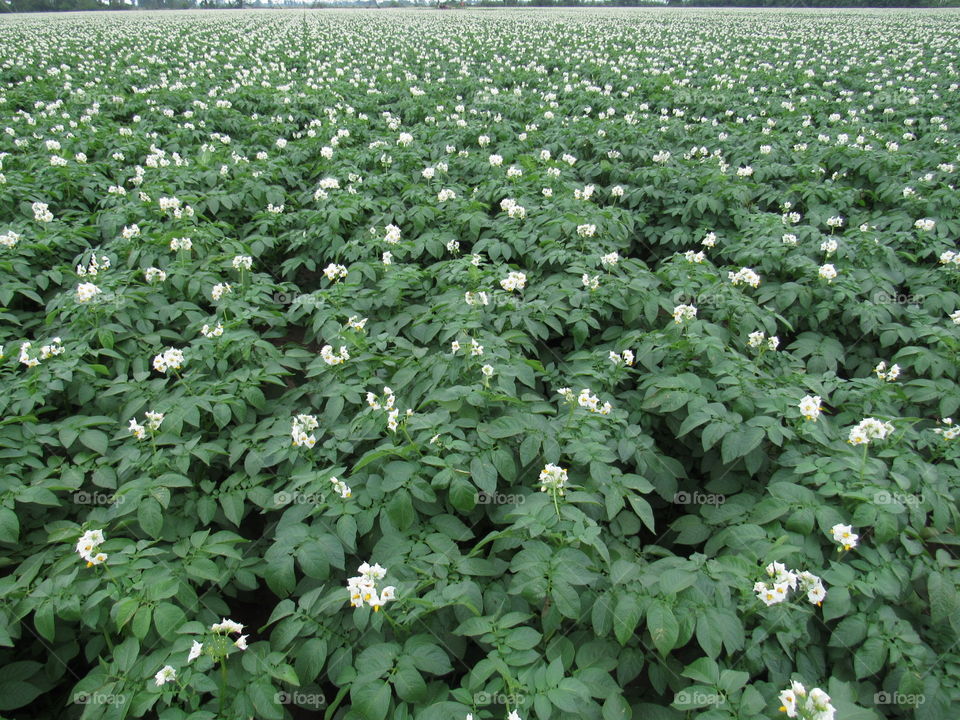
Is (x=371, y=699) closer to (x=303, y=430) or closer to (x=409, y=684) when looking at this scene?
(x=409, y=684)

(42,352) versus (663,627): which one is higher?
(42,352)

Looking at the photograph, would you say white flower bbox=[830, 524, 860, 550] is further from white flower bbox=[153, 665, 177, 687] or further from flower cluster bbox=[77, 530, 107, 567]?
flower cluster bbox=[77, 530, 107, 567]

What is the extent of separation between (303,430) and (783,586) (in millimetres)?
2104

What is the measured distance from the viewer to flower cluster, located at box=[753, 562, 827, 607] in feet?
5.98

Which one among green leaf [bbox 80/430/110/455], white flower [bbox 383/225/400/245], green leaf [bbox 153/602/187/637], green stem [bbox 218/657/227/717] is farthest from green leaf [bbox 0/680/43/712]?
white flower [bbox 383/225/400/245]

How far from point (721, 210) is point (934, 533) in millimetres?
3673

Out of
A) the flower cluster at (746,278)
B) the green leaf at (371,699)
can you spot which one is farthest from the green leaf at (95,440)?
the flower cluster at (746,278)

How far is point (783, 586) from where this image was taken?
182cm

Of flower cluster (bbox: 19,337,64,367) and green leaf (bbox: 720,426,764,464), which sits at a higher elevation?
flower cluster (bbox: 19,337,64,367)

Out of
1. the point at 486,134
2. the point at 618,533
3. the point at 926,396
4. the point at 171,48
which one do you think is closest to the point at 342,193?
the point at 486,134

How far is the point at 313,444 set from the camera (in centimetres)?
259

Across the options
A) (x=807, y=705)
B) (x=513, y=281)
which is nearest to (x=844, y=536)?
(x=807, y=705)

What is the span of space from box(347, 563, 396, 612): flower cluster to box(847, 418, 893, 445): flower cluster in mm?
2077

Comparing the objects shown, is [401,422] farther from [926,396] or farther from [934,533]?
[926,396]
